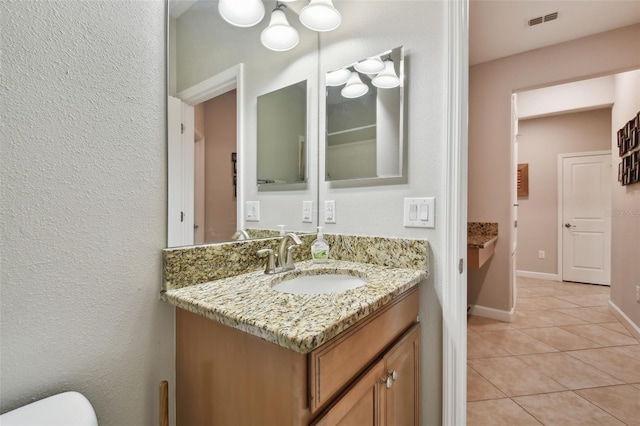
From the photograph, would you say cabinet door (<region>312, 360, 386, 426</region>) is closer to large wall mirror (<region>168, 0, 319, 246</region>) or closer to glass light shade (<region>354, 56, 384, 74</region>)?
large wall mirror (<region>168, 0, 319, 246</region>)

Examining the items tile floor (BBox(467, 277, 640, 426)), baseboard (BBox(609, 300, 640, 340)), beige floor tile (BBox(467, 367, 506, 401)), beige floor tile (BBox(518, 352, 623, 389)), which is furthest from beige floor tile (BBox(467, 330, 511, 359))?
baseboard (BBox(609, 300, 640, 340))

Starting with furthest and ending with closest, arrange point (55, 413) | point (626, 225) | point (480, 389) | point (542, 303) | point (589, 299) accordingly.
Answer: point (589, 299), point (542, 303), point (626, 225), point (480, 389), point (55, 413)

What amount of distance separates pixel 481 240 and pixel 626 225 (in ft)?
4.40

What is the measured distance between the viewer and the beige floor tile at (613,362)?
6.35 feet

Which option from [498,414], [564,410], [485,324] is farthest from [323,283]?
[485,324]

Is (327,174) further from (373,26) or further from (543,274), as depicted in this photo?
(543,274)

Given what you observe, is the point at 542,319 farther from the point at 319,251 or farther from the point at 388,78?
the point at 388,78

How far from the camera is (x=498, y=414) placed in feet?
5.26

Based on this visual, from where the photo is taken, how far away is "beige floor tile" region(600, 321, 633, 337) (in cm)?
258

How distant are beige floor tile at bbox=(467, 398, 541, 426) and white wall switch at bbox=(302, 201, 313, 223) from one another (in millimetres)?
1398

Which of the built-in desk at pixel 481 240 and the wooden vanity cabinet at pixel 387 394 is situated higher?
the built-in desk at pixel 481 240

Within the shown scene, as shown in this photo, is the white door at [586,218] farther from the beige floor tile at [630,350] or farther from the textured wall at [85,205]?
the textured wall at [85,205]

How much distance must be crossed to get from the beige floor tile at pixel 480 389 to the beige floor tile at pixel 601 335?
134 cm

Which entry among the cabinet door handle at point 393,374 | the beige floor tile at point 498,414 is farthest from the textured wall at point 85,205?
the beige floor tile at point 498,414
